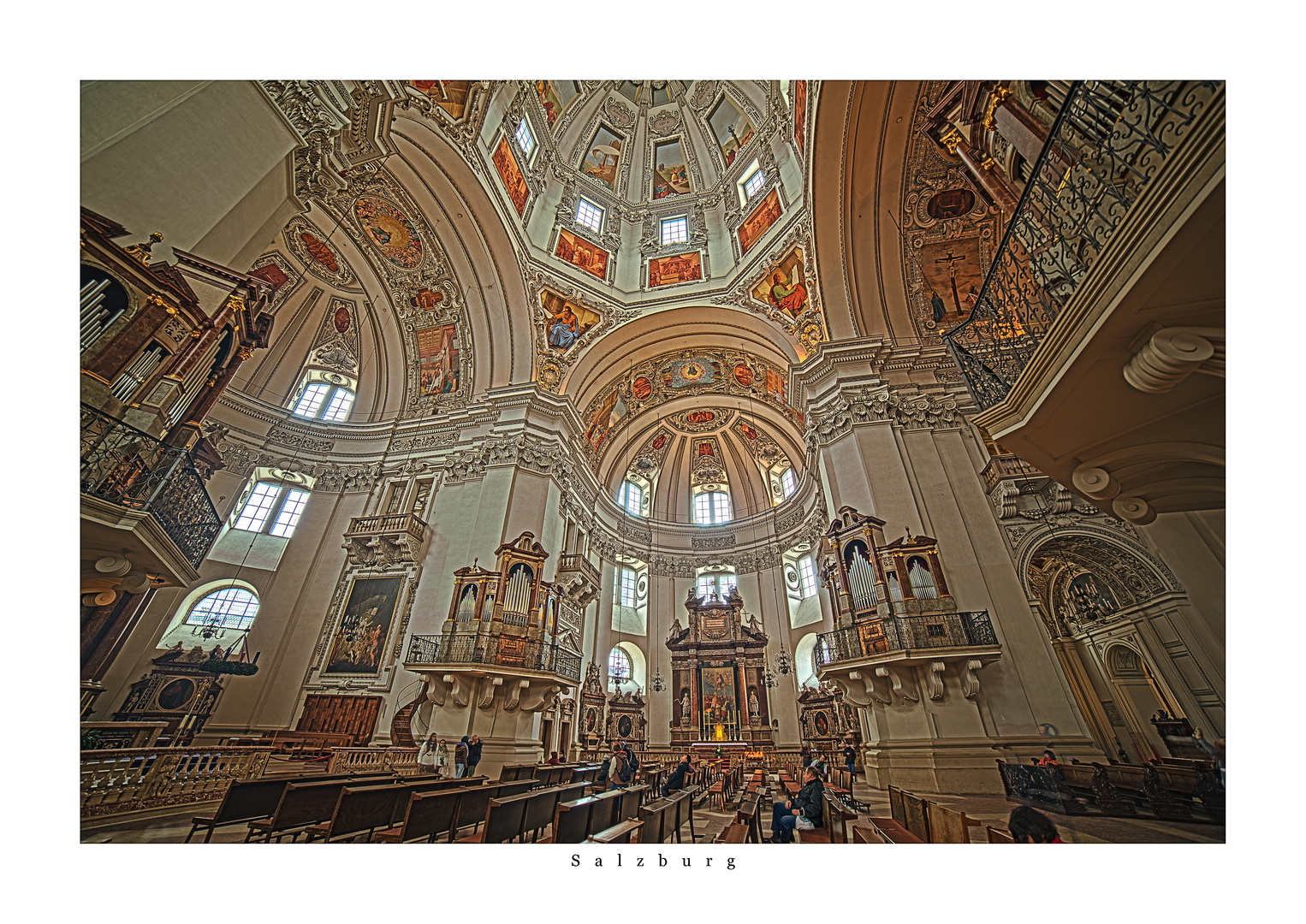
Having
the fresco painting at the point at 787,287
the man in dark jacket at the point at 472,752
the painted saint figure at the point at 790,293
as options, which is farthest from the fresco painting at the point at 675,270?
the man in dark jacket at the point at 472,752

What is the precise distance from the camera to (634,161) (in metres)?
19.0

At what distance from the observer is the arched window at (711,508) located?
20.7 meters

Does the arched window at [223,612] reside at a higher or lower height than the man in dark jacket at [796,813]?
higher

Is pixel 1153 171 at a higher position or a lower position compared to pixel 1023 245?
lower

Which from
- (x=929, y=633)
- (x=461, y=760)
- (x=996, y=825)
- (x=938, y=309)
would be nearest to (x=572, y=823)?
(x=996, y=825)

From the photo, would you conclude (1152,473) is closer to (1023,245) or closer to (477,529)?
(1023,245)

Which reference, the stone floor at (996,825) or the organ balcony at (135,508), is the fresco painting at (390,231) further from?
the stone floor at (996,825)

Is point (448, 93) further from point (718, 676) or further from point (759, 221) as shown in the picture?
point (718, 676)

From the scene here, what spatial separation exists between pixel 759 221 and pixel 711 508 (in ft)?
38.4

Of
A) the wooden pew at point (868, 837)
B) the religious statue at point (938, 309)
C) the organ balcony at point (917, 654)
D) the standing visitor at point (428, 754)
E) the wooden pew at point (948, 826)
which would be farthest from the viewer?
the religious statue at point (938, 309)

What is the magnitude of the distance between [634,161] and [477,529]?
16378mm

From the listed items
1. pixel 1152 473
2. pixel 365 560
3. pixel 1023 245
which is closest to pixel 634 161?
pixel 365 560

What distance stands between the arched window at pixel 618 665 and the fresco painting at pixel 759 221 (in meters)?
13.3

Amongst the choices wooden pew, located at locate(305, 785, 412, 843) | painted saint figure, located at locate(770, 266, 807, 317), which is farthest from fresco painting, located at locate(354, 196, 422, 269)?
wooden pew, located at locate(305, 785, 412, 843)
